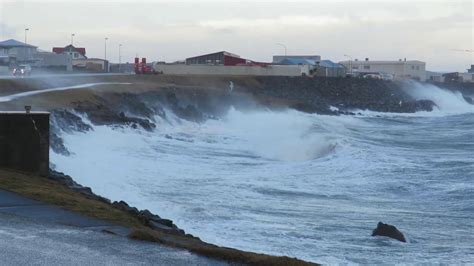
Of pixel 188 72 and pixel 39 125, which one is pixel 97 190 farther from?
pixel 188 72

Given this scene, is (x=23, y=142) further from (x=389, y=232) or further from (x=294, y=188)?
(x=294, y=188)

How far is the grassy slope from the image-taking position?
8586 mm

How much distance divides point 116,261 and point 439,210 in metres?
11.3

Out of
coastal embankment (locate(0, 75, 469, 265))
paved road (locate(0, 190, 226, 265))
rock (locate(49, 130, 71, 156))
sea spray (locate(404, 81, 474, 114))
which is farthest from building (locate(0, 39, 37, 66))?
paved road (locate(0, 190, 226, 265))

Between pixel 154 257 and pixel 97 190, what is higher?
pixel 154 257

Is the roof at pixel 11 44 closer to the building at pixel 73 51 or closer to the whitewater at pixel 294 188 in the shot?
the building at pixel 73 51

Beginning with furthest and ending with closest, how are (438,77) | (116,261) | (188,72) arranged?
(438,77), (188,72), (116,261)

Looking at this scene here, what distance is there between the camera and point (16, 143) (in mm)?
15070

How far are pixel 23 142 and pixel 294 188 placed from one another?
25.9 feet

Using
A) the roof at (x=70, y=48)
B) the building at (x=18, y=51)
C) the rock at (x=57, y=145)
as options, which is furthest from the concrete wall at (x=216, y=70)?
the rock at (x=57, y=145)

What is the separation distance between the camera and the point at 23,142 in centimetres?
1516

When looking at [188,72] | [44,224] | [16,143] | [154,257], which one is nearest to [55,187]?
[16,143]

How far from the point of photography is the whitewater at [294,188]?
43.5 feet

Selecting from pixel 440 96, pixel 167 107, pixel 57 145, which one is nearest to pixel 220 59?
pixel 440 96
